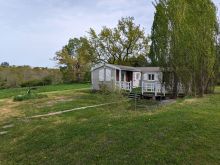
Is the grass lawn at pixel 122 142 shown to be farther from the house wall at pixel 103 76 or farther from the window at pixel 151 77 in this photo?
the window at pixel 151 77

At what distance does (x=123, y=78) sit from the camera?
99.2 ft

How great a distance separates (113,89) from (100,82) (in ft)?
9.46

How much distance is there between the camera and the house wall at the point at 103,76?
89.9 ft

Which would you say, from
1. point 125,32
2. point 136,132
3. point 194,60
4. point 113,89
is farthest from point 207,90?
point 125,32

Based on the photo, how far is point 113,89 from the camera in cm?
2555

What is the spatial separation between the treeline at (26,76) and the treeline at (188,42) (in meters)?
27.5

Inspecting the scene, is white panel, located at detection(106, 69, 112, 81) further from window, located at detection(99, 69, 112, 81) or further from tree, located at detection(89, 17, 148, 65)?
tree, located at detection(89, 17, 148, 65)

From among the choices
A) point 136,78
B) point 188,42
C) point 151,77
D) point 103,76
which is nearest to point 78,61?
point 136,78

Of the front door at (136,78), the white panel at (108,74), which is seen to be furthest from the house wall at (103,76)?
the front door at (136,78)

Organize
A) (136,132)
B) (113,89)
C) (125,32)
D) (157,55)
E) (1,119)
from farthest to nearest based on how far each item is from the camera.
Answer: (125,32), (113,89), (157,55), (1,119), (136,132)

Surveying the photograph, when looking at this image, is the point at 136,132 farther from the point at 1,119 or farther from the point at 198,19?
the point at 198,19

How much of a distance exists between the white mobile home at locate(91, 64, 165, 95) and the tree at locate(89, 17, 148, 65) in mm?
13099

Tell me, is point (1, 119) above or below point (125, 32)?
below

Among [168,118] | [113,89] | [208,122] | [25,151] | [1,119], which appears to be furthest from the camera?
[113,89]
